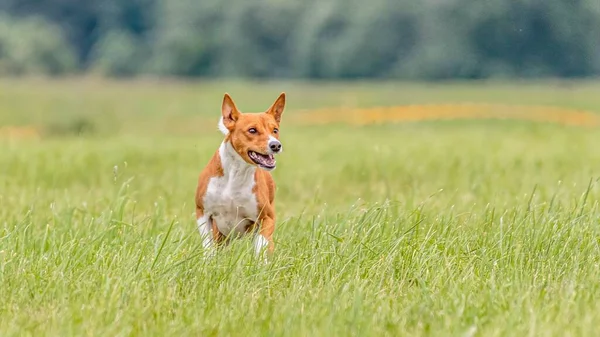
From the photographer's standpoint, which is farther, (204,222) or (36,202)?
(36,202)

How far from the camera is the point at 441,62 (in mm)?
30516

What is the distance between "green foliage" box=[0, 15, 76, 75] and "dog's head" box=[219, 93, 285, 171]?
2919 cm

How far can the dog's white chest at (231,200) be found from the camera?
17.6ft

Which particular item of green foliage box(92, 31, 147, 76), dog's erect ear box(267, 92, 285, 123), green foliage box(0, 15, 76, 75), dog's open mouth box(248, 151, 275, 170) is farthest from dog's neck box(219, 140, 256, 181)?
green foliage box(92, 31, 147, 76)

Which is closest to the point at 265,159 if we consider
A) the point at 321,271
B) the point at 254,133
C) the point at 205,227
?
the point at 254,133

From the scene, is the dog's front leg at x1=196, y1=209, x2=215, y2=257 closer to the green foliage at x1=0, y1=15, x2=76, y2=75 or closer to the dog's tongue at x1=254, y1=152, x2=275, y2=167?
the dog's tongue at x1=254, y1=152, x2=275, y2=167

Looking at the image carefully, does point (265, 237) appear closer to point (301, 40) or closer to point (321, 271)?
point (321, 271)

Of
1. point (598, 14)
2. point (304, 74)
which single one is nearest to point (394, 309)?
point (598, 14)

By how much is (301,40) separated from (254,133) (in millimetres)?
29497

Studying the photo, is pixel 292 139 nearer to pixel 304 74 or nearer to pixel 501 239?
pixel 501 239

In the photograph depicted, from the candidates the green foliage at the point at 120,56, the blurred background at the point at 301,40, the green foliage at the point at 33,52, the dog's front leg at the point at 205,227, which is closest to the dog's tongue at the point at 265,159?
the dog's front leg at the point at 205,227

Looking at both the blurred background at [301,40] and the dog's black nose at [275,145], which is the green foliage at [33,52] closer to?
the blurred background at [301,40]

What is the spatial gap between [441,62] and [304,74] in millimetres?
5712

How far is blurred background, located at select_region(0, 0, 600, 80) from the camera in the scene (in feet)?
89.1
